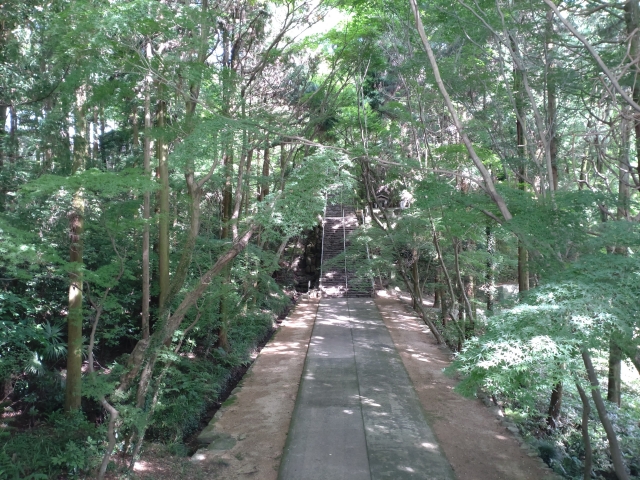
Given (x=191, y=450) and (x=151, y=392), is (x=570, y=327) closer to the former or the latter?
(x=191, y=450)

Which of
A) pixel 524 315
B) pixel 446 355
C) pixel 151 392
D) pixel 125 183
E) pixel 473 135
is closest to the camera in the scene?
pixel 524 315

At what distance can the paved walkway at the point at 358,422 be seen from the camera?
5.18m

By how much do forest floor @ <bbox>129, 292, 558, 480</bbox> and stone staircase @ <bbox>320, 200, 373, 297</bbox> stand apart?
624 centimetres

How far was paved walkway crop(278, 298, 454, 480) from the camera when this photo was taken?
5184mm

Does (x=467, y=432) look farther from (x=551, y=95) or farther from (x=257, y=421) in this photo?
(x=551, y=95)

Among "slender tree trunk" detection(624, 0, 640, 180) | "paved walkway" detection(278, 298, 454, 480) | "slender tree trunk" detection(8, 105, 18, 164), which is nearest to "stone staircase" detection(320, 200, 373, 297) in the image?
"paved walkway" detection(278, 298, 454, 480)

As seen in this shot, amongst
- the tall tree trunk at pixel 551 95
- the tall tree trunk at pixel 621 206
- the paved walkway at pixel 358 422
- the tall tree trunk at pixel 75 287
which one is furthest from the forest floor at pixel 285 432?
the tall tree trunk at pixel 551 95

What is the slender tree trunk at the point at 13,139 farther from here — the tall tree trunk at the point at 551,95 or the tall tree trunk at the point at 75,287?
the tall tree trunk at the point at 551,95

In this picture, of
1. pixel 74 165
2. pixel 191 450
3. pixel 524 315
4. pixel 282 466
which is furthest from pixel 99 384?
pixel 524 315

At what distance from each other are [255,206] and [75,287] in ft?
10.2

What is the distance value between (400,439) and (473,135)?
5576 mm

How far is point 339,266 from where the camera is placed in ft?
59.6

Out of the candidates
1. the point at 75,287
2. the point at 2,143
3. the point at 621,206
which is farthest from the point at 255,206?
the point at 621,206

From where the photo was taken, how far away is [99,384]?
18.4ft
